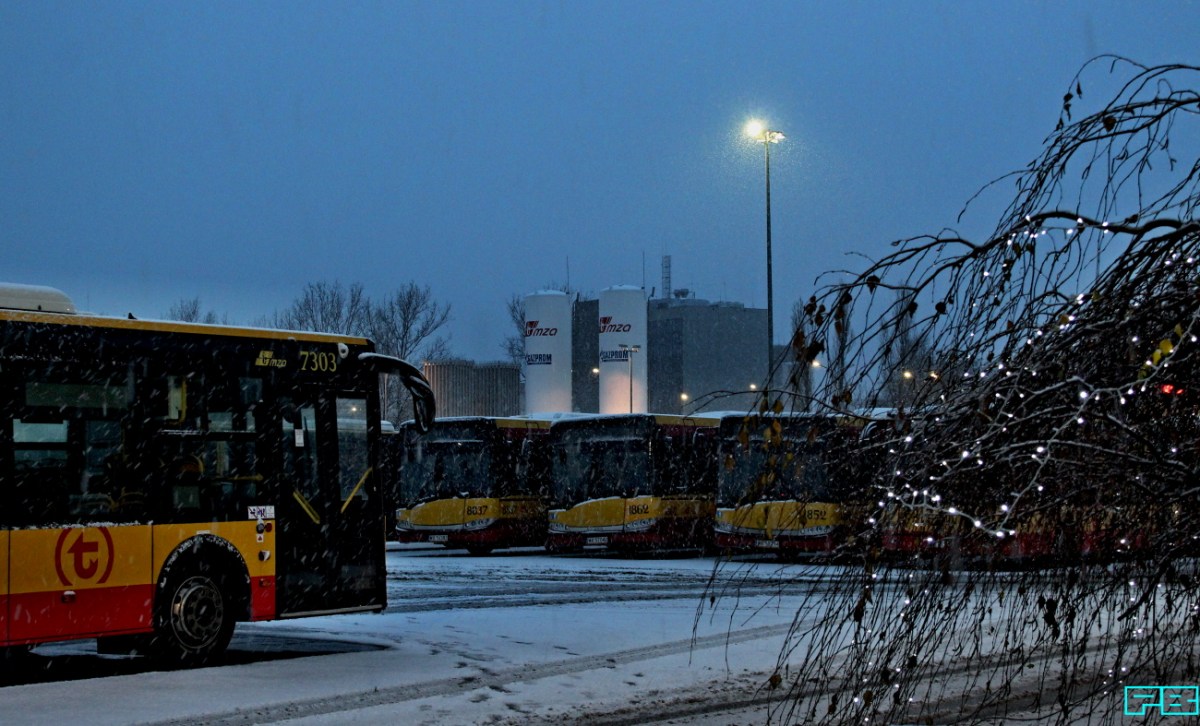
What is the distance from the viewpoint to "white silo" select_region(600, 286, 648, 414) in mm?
67875

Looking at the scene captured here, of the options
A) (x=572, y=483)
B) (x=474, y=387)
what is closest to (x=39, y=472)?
(x=572, y=483)

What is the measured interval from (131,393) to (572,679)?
15.1 feet

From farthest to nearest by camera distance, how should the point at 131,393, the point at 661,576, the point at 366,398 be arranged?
1. the point at 661,576
2. the point at 366,398
3. the point at 131,393

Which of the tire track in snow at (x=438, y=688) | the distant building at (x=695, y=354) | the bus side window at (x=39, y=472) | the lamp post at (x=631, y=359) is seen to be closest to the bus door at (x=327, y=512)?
the bus side window at (x=39, y=472)

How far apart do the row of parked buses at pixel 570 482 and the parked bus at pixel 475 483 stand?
0.02 m

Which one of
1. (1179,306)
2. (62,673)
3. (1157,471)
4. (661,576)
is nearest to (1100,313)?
(1179,306)

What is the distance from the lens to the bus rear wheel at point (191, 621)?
482 inches

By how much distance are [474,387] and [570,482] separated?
46.0m

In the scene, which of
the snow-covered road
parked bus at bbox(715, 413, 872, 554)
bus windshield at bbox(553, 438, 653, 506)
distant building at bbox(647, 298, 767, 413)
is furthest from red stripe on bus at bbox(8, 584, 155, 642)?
distant building at bbox(647, 298, 767, 413)

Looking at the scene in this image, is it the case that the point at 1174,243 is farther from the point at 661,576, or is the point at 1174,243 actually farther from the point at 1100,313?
the point at 661,576

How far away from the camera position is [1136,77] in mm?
5645

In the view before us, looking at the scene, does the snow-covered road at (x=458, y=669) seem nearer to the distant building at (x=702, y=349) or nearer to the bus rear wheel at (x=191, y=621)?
the bus rear wheel at (x=191, y=621)

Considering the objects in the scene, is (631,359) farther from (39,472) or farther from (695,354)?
(39,472)

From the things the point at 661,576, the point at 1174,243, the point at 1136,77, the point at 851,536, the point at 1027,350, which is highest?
the point at 1136,77
